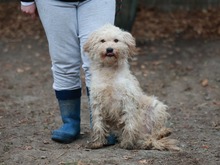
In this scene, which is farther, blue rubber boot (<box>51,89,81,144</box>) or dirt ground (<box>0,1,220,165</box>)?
blue rubber boot (<box>51,89,81,144</box>)

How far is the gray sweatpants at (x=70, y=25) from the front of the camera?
15.4 feet

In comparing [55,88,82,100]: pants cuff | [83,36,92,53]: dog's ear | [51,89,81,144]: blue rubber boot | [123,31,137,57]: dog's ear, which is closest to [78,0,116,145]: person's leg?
[83,36,92,53]: dog's ear

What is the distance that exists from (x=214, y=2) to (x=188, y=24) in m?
1.25

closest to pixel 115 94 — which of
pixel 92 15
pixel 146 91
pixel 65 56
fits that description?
pixel 65 56

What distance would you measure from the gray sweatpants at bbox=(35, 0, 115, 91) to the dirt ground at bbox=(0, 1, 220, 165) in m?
0.69

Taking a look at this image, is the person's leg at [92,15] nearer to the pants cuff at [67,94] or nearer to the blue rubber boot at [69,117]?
the blue rubber boot at [69,117]

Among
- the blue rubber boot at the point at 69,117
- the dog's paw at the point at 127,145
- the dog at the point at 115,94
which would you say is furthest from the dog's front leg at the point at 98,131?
the blue rubber boot at the point at 69,117

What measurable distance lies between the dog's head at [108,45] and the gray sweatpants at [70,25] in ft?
0.46

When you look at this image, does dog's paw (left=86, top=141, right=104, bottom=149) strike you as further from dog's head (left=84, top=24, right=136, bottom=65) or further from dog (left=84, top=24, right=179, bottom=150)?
dog's head (left=84, top=24, right=136, bottom=65)

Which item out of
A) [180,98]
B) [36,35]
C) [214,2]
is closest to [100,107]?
[180,98]

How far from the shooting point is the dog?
459 centimetres

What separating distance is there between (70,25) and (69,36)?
0.10 meters

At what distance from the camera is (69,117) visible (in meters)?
5.09

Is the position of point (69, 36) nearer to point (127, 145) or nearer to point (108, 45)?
point (108, 45)
